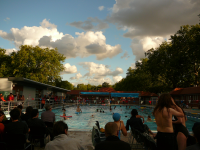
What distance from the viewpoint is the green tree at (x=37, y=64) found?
1775 inches

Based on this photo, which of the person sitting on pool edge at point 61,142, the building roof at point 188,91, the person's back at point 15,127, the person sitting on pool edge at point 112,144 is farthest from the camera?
the building roof at point 188,91

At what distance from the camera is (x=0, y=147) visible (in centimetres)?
393

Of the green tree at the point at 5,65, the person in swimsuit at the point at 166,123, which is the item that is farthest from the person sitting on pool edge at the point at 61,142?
the green tree at the point at 5,65

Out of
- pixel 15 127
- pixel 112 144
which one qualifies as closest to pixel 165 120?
pixel 112 144

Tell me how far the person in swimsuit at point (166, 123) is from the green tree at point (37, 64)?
43691mm

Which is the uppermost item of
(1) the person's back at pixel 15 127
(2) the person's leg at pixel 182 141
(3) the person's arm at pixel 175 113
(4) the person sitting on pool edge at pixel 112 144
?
(3) the person's arm at pixel 175 113

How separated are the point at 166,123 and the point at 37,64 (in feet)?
158

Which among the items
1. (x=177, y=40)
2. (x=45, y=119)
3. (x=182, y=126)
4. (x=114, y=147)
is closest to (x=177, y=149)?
(x=182, y=126)

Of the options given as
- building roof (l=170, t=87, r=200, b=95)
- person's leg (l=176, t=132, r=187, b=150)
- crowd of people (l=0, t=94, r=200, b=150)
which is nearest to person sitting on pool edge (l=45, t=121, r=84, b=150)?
crowd of people (l=0, t=94, r=200, b=150)

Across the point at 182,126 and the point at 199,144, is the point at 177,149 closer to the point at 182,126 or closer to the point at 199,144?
the point at 182,126

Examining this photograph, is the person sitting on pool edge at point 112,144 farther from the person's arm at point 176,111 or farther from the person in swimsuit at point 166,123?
the person's arm at point 176,111

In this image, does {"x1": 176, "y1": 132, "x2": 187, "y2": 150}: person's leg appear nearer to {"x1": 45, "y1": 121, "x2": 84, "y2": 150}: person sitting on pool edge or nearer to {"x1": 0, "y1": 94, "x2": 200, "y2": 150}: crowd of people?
{"x1": 0, "y1": 94, "x2": 200, "y2": 150}: crowd of people

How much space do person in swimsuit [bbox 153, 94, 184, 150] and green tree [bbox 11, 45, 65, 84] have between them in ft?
143

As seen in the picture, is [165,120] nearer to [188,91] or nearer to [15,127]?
[15,127]
